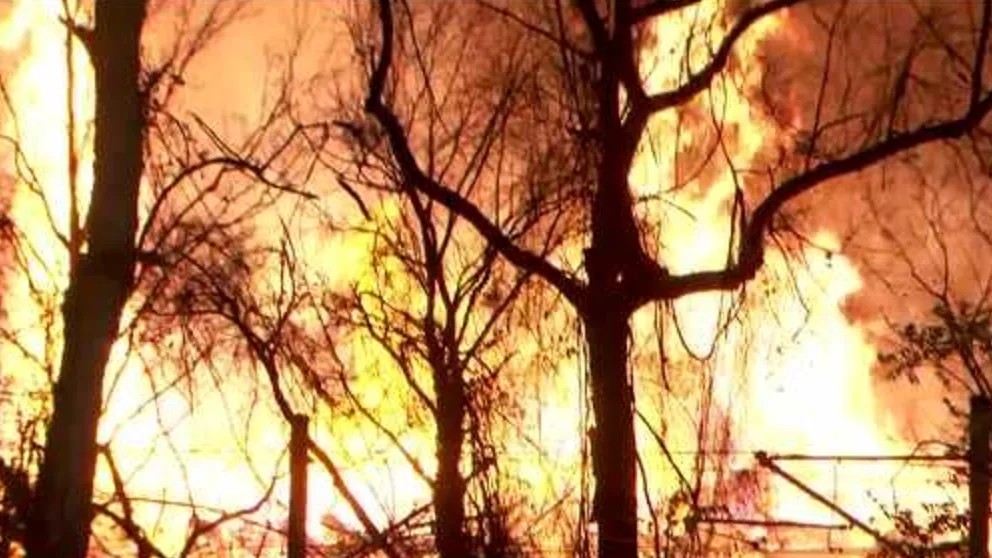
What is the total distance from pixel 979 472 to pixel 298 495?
15.2 feet

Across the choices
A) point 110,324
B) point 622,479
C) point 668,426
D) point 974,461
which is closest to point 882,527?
point 668,426

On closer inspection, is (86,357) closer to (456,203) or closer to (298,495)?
(298,495)

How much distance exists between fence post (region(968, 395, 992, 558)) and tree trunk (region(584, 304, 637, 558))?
16.0 ft

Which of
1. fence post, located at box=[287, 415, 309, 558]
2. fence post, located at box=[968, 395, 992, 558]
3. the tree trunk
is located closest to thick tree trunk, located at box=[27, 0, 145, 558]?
fence post, located at box=[287, 415, 309, 558]

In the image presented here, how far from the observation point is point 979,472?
32.8ft

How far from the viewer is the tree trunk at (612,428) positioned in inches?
580

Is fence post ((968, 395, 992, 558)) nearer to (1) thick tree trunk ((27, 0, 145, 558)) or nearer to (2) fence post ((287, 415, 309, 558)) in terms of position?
(2) fence post ((287, 415, 309, 558))

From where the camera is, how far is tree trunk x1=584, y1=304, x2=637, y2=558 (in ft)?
48.3

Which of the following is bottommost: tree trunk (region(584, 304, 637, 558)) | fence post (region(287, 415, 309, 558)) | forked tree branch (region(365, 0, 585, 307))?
fence post (region(287, 415, 309, 558))

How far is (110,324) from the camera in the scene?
30.6 feet

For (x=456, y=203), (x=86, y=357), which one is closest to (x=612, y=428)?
(x=456, y=203)

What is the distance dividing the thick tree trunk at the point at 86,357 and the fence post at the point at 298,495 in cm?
157

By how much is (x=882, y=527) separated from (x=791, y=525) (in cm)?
581

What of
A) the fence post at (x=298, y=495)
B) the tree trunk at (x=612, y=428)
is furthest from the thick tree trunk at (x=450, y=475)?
the fence post at (x=298, y=495)
